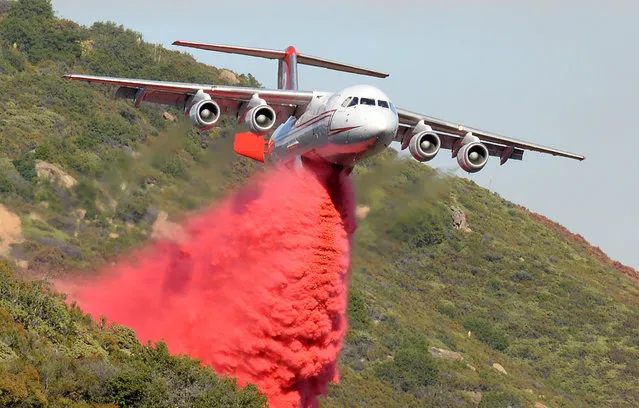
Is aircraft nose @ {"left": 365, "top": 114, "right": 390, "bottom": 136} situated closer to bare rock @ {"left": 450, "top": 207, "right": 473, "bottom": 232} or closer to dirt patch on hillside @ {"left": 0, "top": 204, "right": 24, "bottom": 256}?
dirt patch on hillside @ {"left": 0, "top": 204, "right": 24, "bottom": 256}

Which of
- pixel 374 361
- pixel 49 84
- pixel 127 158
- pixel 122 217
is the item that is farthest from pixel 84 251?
pixel 49 84

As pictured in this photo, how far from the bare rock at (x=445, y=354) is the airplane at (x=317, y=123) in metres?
28.0

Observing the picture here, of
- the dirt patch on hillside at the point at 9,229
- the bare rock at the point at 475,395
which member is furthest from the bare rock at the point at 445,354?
the dirt patch on hillside at the point at 9,229

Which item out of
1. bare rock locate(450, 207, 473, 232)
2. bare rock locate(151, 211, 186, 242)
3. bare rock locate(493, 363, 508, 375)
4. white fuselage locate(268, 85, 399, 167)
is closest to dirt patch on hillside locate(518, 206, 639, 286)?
bare rock locate(450, 207, 473, 232)

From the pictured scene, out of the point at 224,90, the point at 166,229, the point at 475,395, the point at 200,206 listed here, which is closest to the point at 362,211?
the point at 224,90

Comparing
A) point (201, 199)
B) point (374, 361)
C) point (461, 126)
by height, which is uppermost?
point (461, 126)

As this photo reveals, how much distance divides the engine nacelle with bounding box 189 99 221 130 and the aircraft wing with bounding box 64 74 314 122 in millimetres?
763

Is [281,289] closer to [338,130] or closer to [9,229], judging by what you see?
[338,130]

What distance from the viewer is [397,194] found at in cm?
3569

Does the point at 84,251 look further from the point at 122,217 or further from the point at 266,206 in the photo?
the point at 266,206

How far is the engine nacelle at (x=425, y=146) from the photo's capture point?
107 ft

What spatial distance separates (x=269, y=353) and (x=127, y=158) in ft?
34.1

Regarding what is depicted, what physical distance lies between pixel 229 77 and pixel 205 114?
59112mm

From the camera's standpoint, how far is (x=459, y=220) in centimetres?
7688
